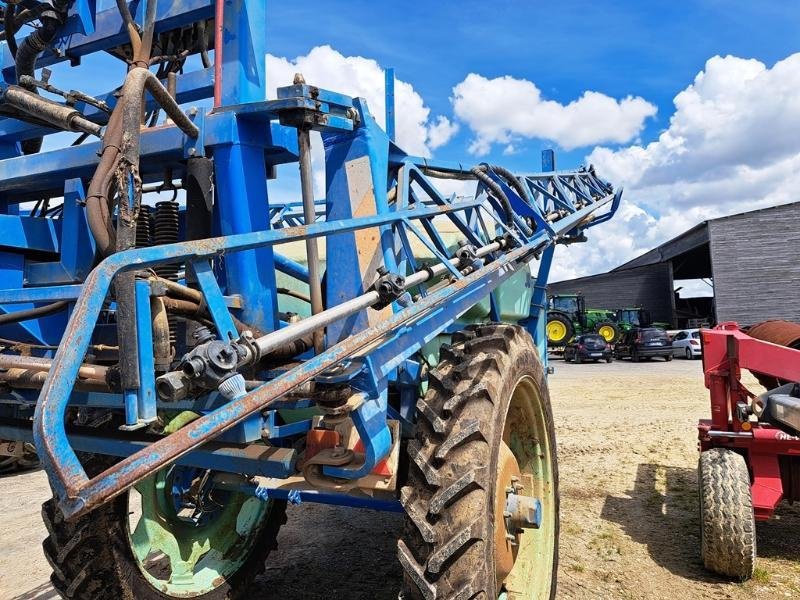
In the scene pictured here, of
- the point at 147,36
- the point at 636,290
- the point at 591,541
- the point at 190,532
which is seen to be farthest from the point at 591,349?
the point at 147,36

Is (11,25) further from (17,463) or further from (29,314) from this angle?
(17,463)

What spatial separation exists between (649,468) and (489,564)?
5645mm

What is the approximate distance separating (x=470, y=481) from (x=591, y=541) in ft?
10.5

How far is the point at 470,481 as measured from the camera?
2512 mm

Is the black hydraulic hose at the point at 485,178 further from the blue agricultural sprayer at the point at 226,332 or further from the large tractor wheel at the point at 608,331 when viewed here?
the large tractor wheel at the point at 608,331

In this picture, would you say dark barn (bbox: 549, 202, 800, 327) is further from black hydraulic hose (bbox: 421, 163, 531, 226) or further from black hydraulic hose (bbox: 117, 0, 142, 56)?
black hydraulic hose (bbox: 117, 0, 142, 56)

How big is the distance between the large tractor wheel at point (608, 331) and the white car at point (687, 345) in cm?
401

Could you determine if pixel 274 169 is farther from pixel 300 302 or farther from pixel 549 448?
pixel 549 448

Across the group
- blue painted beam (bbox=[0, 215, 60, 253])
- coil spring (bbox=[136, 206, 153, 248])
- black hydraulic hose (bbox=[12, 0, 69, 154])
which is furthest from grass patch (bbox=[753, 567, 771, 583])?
black hydraulic hose (bbox=[12, 0, 69, 154])

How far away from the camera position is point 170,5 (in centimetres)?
319

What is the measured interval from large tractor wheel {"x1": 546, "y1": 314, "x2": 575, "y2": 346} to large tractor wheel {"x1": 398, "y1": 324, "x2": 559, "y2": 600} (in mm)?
25905

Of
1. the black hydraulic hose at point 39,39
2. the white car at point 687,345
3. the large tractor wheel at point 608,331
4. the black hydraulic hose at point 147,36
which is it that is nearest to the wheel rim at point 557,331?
the large tractor wheel at point 608,331

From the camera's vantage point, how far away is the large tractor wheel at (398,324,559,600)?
2.45m

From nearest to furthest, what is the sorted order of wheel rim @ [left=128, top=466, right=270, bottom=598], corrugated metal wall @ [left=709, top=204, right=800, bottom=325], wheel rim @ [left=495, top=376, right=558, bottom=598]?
wheel rim @ [left=128, top=466, right=270, bottom=598] < wheel rim @ [left=495, top=376, right=558, bottom=598] < corrugated metal wall @ [left=709, top=204, right=800, bottom=325]
